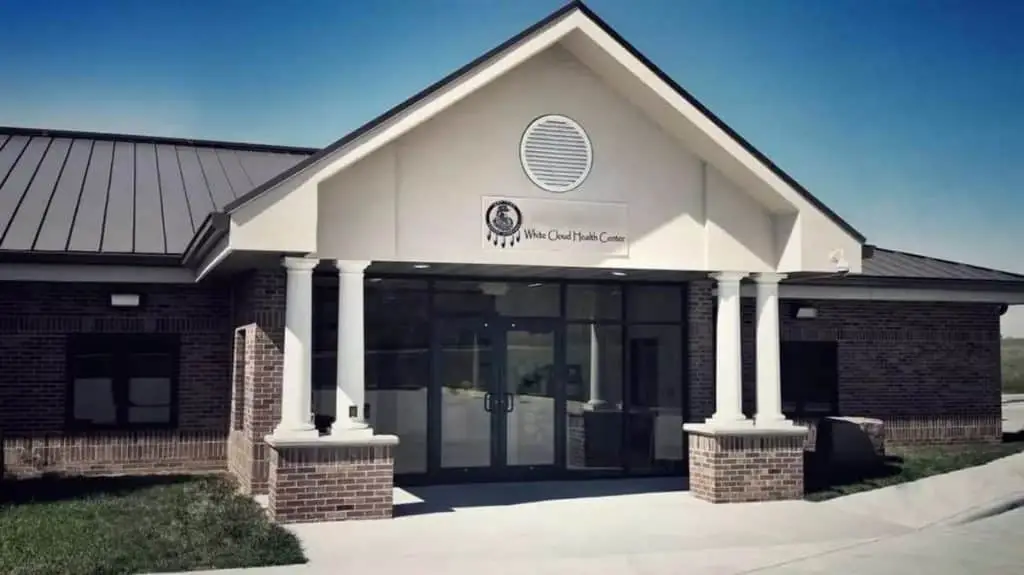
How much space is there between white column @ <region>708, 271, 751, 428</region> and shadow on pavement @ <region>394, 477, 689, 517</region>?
4.81 feet

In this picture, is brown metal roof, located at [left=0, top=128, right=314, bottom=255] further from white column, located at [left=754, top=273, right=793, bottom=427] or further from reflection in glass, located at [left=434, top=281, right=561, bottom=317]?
white column, located at [left=754, top=273, right=793, bottom=427]

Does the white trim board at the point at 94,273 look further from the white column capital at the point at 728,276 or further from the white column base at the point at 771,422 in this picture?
the white column base at the point at 771,422

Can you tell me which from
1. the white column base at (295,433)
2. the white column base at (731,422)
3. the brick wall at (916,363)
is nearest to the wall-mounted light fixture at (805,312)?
the brick wall at (916,363)

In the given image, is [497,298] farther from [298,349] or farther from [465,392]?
[298,349]

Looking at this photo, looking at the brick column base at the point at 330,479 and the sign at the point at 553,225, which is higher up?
the sign at the point at 553,225

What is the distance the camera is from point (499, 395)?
14.2 metres

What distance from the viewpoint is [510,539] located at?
1036cm

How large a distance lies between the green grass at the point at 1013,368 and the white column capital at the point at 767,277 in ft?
120

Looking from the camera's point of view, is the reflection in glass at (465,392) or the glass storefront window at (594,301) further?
the glass storefront window at (594,301)

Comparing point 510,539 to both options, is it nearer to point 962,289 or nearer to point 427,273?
point 427,273

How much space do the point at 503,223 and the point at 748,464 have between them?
424 cm

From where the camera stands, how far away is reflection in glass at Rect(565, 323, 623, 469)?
14.6 m

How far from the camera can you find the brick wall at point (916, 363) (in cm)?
1773

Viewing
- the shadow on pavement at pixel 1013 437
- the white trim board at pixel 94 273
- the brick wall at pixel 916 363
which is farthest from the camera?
the shadow on pavement at pixel 1013 437
